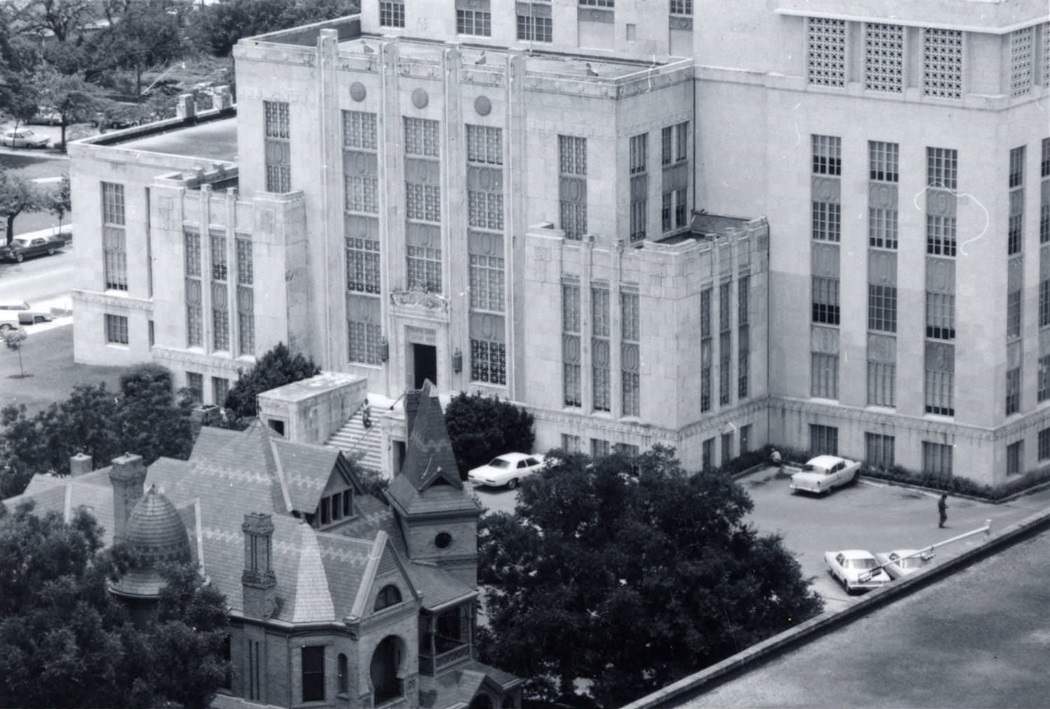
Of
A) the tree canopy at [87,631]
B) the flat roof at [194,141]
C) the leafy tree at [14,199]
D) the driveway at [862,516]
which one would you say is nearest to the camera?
the tree canopy at [87,631]

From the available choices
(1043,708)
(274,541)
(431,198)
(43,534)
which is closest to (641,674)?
(274,541)

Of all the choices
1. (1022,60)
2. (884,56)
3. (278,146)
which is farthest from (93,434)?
(1022,60)

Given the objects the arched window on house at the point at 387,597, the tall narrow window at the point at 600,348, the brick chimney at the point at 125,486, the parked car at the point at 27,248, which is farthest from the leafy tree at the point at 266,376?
the arched window on house at the point at 387,597

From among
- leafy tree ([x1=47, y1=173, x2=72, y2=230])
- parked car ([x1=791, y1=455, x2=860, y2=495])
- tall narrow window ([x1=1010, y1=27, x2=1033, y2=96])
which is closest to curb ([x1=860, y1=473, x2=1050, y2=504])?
parked car ([x1=791, y1=455, x2=860, y2=495])

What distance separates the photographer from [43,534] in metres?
106

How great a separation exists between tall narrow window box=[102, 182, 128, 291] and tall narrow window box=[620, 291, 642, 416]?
3059 centimetres

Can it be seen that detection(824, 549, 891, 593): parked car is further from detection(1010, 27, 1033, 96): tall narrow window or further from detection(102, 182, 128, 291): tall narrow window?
detection(102, 182, 128, 291): tall narrow window

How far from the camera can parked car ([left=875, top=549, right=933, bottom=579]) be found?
435 feet

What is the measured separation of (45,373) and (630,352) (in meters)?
34.2

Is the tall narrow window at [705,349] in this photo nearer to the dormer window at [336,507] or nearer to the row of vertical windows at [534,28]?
the row of vertical windows at [534,28]

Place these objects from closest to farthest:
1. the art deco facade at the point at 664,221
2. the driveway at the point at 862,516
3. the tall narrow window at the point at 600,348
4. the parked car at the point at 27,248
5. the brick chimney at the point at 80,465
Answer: the brick chimney at the point at 80,465
the driveway at the point at 862,516
the art deco facade at the point at 664,221
the tall narrow window at the point at 600,348
the parked car at the point at 27,248

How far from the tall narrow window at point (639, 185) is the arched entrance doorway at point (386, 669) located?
135ft

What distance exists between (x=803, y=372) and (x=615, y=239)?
10.8 m

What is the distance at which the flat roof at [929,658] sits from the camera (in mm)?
86812
